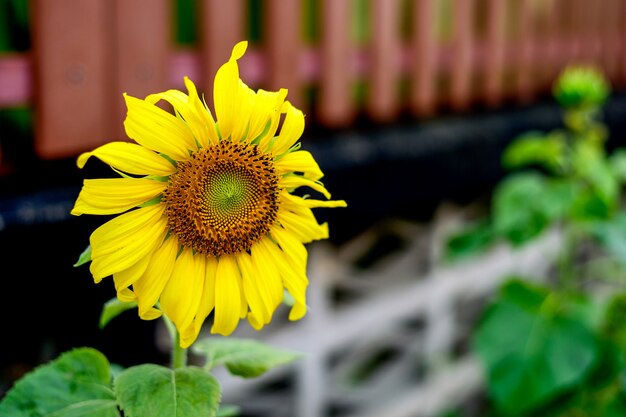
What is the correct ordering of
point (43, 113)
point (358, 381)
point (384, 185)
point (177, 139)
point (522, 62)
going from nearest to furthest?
point (177, 139) → point (43, 113) → point (384, 185) → point (358, 381) → point (522, 62)

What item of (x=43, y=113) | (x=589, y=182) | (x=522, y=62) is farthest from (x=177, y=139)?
(x=522, y=62)

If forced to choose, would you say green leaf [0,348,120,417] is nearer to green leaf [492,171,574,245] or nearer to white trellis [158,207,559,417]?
green leaf [492,171,574,245]

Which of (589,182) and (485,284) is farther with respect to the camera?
(485,284)

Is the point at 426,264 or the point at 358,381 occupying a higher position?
the point at 426,264

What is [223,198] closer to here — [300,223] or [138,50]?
[300,223]

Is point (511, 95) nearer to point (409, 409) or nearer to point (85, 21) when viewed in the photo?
point (409, 409)
